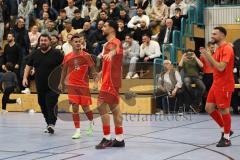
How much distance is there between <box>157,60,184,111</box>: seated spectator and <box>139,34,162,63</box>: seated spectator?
0.82 metres

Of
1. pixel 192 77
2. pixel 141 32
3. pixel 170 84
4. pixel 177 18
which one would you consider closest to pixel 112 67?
pixel 170 84

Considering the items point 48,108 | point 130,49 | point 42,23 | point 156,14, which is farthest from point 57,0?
point 48,108

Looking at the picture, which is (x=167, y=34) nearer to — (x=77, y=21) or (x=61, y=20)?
(x=77, y=21)

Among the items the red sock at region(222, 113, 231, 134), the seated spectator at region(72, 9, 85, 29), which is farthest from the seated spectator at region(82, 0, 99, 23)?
the red sock at region(222, 113, 231, 134)

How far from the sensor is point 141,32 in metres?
18.2

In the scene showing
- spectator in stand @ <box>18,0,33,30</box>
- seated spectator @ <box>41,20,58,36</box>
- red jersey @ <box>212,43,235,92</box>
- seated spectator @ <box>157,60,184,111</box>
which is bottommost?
seated spectator @ <box>157,60,184,111</box>

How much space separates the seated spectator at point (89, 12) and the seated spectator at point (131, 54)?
11.0 feet

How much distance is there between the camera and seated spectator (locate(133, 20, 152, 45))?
18172 millimetres

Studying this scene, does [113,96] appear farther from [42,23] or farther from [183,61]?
[42,23]

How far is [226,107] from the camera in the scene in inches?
368

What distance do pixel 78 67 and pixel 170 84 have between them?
574cm

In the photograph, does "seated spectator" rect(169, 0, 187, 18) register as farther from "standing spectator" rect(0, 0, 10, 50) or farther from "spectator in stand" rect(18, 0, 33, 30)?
"standing spectator" rect(0, 0, 10, 50)

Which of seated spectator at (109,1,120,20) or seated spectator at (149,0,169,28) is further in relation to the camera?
seated spectator at (109,1,120,20)

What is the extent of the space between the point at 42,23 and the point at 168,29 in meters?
5.60
